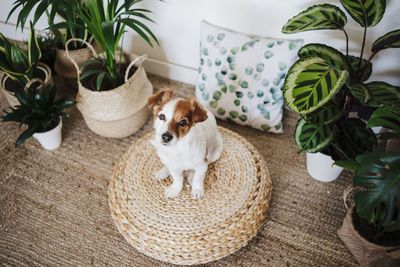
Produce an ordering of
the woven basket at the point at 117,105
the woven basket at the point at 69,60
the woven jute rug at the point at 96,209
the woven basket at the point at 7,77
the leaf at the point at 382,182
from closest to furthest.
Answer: the leaf at the point at 382,182
the woven jute rug at the point at 96,209
the woven basket at the point at 117,105
the woven basket at the point at 7,77
the woven basket at the point at 69,60

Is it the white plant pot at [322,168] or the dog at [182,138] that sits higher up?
the dog at [182,138]

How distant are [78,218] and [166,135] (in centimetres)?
85

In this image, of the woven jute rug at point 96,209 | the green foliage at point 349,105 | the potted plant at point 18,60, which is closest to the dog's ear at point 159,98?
the green foliage at point 349,105

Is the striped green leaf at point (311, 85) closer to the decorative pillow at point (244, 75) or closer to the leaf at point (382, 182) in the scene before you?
the leaf at point (382, 182)

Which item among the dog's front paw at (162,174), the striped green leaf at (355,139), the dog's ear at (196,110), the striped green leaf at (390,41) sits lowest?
the dog's front paw at (162,174)

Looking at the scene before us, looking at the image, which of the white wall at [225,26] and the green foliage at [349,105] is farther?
the white wall at [225,26]

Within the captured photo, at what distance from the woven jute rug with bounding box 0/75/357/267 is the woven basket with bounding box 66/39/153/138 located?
0.37 feet

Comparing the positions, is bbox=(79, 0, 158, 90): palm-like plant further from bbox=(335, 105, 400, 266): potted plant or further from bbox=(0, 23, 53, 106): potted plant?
bbox=(335, 105, 400, 266): potted plant

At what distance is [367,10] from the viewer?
1188mm

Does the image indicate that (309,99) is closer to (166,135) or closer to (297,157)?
(166,135)

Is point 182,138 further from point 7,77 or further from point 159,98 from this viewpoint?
point 7,77

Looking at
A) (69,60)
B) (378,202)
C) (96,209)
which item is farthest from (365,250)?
(69,60)

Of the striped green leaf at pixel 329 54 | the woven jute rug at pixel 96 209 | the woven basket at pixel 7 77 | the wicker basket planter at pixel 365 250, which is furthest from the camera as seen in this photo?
the woven basket at pixel 7 77

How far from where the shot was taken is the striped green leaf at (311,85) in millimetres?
1000
